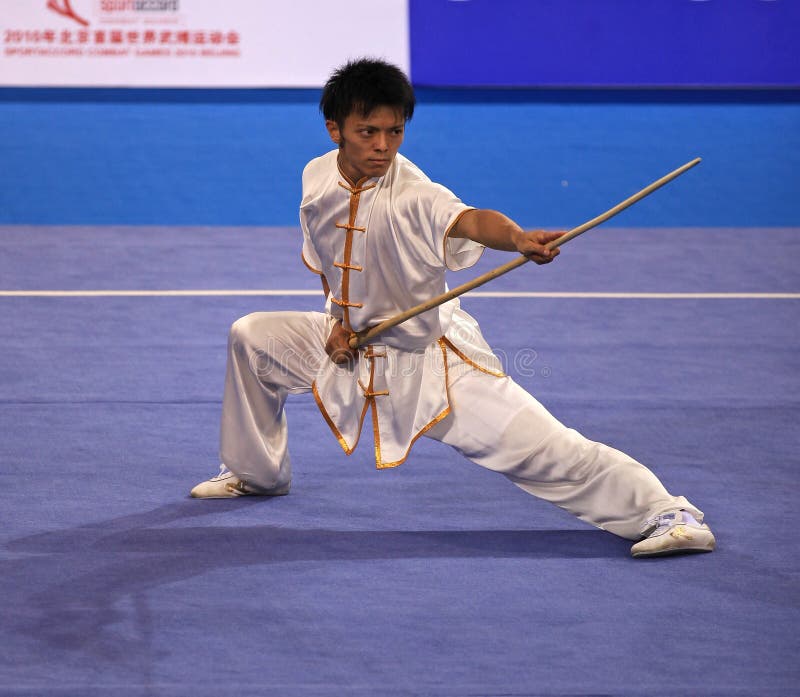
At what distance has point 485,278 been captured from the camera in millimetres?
2908

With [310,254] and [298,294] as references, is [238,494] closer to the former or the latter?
[310,254]

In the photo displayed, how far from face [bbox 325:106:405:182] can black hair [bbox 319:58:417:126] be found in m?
0.02

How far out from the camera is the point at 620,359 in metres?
4.78

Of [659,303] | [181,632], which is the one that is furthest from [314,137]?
[181,632]

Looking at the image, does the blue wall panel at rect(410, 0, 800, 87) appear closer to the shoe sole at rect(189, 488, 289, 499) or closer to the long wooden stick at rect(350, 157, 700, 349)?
the shoe sole at rect(189, 488, 289, 499)

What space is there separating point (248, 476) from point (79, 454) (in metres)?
0.66

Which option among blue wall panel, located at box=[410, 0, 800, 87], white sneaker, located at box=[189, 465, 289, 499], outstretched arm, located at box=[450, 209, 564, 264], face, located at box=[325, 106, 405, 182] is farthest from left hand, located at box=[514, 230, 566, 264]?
blue wall panel, located at box=[410, 0, 800, 87]

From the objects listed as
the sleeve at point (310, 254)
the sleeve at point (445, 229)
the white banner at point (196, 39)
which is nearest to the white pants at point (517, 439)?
the sleeve at point (310, 254)

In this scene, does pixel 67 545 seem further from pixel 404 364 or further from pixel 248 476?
pixel 404 364

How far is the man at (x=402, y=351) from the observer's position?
2949mm

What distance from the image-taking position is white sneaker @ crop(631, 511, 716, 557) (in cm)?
303

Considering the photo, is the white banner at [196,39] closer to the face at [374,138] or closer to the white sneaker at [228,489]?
the white sneaker at [228,489]

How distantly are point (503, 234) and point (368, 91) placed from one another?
1.64 ft

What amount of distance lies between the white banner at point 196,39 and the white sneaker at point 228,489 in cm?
518
